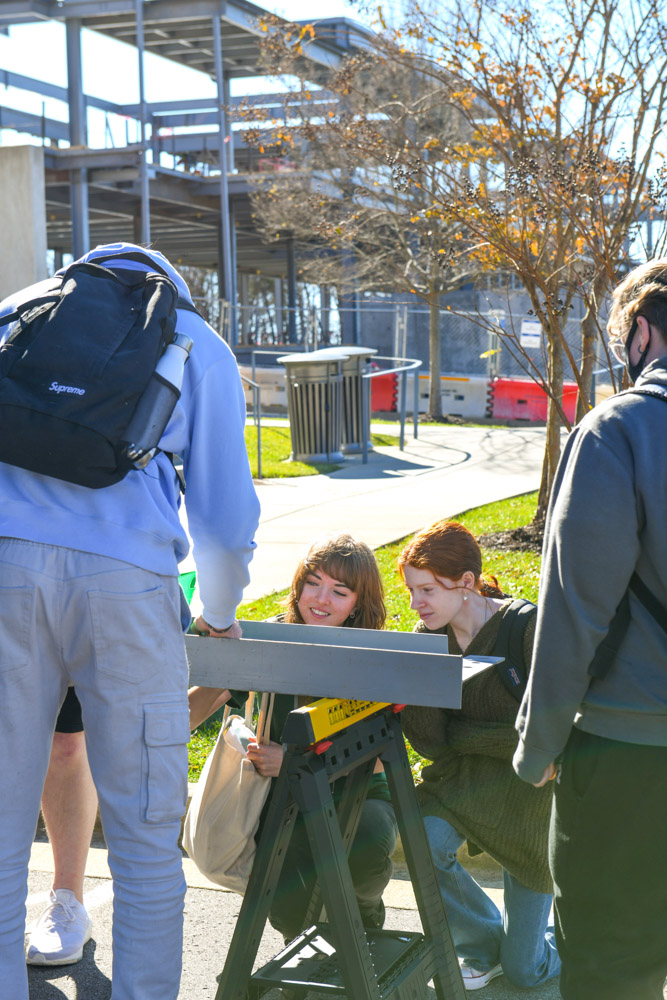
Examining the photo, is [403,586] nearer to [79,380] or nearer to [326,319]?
[79,380]

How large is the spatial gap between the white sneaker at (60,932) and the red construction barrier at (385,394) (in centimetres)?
2122

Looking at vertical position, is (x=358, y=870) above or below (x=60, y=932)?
above

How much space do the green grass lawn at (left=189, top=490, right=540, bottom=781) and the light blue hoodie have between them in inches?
83.4

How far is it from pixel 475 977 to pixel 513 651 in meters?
0.97

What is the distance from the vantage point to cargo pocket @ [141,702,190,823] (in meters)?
2.24

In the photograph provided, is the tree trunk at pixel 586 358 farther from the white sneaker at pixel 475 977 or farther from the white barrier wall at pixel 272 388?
the white barrier wall at pixel 272 388

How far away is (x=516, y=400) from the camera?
76.3 ft

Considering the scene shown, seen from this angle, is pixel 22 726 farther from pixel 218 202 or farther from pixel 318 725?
pixel 218 202

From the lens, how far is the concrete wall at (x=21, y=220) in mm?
15406

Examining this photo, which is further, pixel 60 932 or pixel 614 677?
pixel 60 932

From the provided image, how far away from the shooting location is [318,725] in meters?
2.26

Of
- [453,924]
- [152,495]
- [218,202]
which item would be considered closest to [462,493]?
[453,924]

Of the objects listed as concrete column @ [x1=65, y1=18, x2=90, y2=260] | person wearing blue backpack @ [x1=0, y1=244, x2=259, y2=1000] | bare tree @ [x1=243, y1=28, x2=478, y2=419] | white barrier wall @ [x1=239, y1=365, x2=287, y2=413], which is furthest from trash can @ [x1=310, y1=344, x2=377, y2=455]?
person wearing blue backpack @ [x1=0, y1=244, x2=259, y2=1000]

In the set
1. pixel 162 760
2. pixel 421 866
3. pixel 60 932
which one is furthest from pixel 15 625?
pixel 60 932
